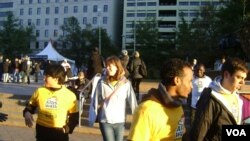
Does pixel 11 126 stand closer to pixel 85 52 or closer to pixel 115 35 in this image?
pixel 85 52

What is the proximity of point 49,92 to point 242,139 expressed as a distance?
2773 millimetres

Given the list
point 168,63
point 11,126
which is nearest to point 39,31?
point 11,126

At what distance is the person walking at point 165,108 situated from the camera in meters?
3.34

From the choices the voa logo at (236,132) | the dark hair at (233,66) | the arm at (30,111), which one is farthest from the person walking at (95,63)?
the voa logo at (236,132)

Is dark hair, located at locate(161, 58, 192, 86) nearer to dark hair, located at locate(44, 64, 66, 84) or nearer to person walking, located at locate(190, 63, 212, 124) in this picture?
dark hair, located at locate(44, 64, 66, 84)

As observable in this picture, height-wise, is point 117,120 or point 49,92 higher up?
point 49,92

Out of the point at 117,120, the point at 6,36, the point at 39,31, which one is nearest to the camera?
the point at 117,120

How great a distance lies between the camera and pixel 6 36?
8831 centimetres

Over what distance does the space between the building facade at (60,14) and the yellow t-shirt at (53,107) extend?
107 metres

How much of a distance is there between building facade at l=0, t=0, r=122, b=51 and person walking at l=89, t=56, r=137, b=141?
106m

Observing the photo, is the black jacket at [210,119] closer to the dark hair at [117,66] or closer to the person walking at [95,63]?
the dark hair at [117,66]

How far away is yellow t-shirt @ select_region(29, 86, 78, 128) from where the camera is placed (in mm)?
5426

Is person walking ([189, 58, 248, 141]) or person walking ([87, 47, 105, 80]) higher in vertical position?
person walking ([189, 58, 248, 141])

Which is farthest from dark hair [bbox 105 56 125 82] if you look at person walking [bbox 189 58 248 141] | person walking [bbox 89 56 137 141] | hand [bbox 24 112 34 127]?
person walking [bbox 189 58 248 141]
